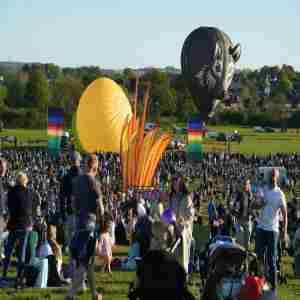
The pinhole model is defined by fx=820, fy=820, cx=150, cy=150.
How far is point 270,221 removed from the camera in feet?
27.0

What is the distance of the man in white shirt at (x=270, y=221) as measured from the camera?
812 cm

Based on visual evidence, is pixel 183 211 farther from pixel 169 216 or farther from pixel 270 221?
pixel 270 221

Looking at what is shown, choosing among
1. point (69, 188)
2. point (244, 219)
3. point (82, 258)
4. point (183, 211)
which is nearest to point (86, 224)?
point (82, 258)

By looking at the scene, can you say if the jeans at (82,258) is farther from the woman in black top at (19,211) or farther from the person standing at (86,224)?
the woman in black top at (19,211)

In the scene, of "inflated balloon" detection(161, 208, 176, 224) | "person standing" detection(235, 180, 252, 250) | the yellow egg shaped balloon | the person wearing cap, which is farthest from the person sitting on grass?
the yellow egg shaped balloon

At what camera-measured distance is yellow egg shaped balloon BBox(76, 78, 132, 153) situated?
1500 inches

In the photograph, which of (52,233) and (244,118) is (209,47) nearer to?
(52,233)

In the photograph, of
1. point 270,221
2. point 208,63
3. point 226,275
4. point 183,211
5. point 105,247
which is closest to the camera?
point 226,275

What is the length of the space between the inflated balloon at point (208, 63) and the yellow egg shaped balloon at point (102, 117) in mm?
3631

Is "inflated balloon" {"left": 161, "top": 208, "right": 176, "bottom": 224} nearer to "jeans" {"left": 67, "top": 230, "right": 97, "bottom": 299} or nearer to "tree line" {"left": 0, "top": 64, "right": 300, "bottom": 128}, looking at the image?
"jeans" {"left": 67, "top": 230, "right": 97, "bottom": 299}

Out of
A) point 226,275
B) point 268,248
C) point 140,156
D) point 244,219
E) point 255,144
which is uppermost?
point 226,275

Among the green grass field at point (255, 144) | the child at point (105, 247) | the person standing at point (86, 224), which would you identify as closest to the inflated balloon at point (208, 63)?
the green grass field at point (255, 144)

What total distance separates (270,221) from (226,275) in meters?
2.32

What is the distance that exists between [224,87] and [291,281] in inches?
1212
